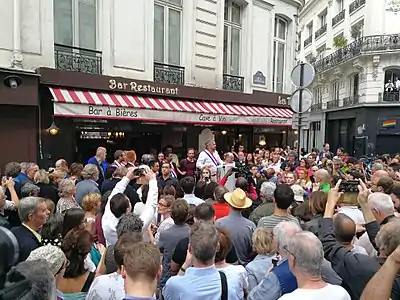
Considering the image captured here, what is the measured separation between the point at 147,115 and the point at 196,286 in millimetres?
8476

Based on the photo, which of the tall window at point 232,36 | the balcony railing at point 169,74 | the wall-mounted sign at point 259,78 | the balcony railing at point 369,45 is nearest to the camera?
the balcony railing at point 169,74

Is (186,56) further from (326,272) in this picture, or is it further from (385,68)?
(385,68)

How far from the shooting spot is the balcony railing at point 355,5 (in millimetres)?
29281

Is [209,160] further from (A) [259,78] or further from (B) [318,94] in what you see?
(B) [318,94]

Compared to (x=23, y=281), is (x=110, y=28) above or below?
above

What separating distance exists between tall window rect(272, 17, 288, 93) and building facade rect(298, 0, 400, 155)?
12927 millimetres

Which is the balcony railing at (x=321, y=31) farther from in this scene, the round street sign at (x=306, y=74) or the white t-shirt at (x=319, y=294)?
the white t-shirt at (x=319, y=294)

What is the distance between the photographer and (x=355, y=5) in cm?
3030

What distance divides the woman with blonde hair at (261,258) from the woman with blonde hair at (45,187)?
12.1ft

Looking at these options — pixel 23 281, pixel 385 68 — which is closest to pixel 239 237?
pixel 23 281

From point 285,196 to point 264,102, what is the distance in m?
11.4

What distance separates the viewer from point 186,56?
504 inches

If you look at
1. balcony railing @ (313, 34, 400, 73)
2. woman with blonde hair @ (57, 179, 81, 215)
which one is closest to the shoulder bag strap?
woman with blonde hair @ (57, 179, 81, 215)

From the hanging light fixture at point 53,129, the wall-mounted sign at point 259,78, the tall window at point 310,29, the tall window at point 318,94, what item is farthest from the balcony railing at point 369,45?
the hanging light fixture at point 53,129
